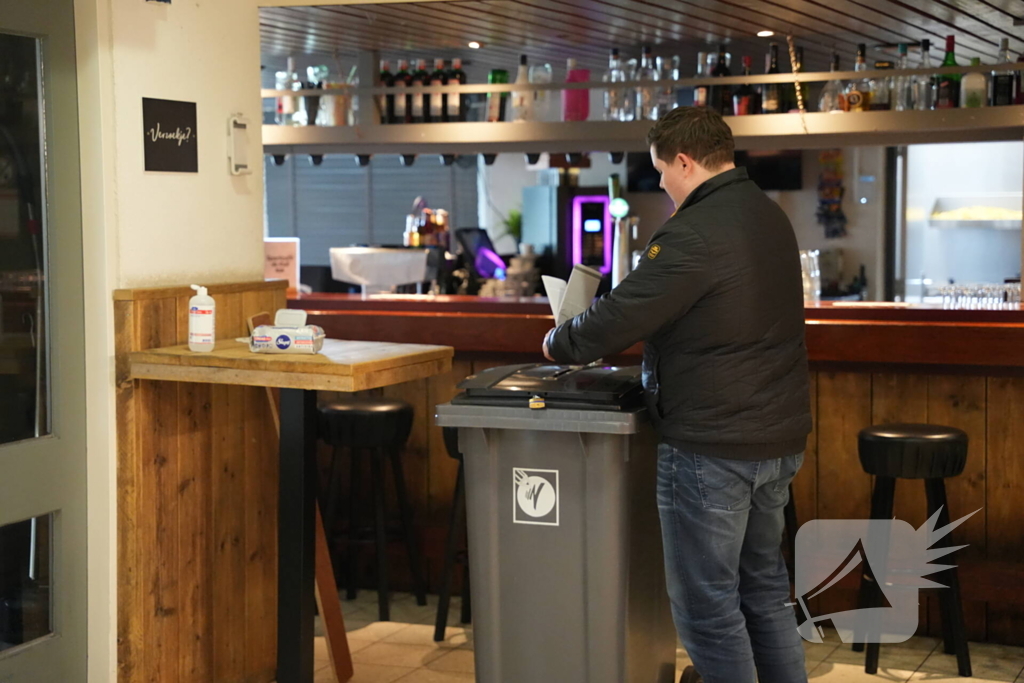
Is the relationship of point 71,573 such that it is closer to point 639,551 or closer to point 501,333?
point 639,551

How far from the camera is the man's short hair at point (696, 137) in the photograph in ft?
8.90

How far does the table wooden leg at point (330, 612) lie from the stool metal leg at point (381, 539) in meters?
0.66

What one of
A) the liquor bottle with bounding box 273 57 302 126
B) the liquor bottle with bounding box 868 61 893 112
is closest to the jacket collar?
the liquor bottle with bounding box 868 61 893 112

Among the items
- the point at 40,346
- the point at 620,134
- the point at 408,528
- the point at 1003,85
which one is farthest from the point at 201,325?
the point at 1003,85

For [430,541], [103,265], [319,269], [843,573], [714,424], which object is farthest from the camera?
[319,269]

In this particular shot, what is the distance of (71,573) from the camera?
2.98 metres

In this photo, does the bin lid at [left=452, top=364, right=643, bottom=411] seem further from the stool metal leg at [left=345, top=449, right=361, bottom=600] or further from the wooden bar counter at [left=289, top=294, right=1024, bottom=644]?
the stool metal leg at [left=345, top=449, right=361, bottom=600]

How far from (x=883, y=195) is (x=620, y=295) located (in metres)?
5.79

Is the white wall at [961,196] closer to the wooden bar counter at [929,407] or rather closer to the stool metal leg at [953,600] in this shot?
the wooden bar counter at [929,407]

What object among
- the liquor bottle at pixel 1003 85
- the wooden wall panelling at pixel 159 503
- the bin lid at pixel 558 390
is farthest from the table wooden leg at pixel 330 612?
the liquor bottle at pixel 1003 85

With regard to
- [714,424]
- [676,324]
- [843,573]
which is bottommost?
Answer: [843,573]

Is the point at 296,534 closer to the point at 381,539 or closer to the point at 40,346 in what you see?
the point at 40,346

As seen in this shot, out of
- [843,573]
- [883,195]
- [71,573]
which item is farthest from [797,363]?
[883,195]

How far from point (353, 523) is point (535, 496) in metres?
1.79
